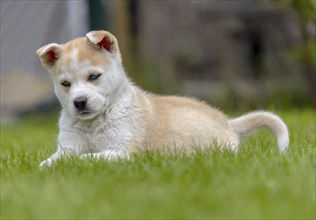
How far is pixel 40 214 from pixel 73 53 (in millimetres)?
1875

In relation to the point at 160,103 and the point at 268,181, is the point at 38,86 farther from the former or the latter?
the point at 268,181

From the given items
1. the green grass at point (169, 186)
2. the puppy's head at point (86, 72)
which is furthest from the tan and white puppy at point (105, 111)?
the green grass at point (169, 186)

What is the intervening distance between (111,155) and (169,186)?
116 cm

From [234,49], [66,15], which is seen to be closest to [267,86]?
[234,49]

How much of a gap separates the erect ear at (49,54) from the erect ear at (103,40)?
230 mm

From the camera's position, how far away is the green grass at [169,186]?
11.4 ft

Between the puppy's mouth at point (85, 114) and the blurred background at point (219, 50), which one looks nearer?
the puppy's mouth at point (85, 114)

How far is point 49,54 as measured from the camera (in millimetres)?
5359

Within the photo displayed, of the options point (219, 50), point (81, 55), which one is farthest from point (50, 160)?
point (219, 50)

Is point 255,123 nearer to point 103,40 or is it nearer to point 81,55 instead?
point 103,40

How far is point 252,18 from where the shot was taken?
1276cm

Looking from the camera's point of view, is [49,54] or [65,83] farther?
[49,54]

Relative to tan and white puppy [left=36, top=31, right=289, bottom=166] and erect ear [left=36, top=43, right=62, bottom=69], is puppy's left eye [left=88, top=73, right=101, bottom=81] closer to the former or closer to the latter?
tan and white puppy [left=36, top=31, right=289, bottom=166]

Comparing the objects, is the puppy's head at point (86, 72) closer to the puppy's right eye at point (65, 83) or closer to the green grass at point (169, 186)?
the puppy's right eye at point (65, 83)
